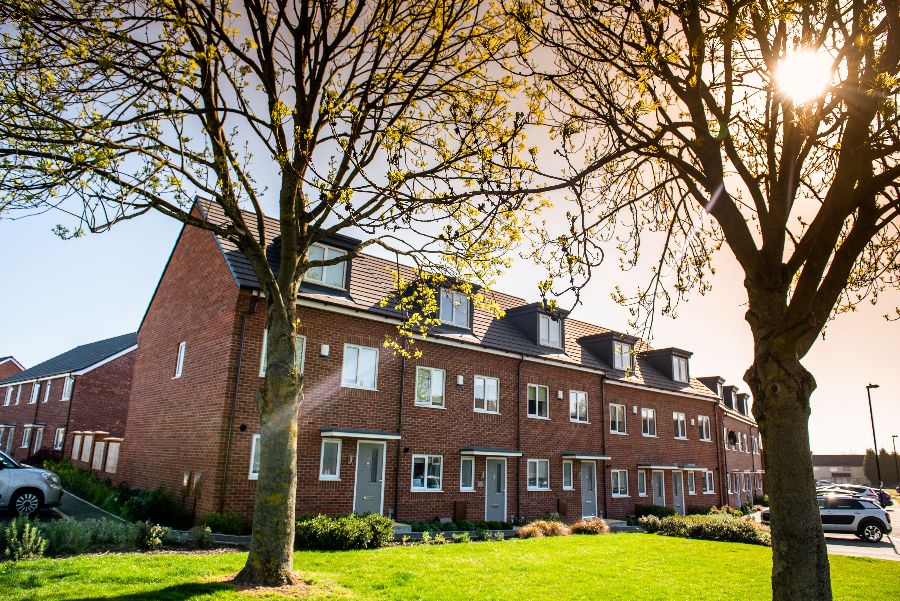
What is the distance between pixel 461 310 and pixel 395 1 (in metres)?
14.3

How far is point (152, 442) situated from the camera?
62.8 feet

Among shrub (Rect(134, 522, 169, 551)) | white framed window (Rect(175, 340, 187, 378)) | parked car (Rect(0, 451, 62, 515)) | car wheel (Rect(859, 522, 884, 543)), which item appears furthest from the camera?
car wheel (Rect(859, 522, 884, 543))

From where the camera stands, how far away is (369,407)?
734 inches

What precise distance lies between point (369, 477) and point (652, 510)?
53.8 feet

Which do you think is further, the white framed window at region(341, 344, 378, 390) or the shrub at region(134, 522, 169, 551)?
the white framed window at region(341, 344, 378, 390)

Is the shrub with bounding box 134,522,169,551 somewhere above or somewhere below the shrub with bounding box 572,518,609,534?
above

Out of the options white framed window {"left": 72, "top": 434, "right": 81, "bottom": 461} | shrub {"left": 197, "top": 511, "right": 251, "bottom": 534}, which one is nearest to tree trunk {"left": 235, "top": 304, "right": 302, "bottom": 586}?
shrub {"left": 197, "top": 511, "right": 251, "bottom": 534}

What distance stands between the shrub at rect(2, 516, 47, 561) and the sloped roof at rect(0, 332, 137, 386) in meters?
21.8

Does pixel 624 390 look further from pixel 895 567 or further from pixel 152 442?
pixel 152 442

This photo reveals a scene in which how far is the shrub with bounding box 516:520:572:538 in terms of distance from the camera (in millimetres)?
18516

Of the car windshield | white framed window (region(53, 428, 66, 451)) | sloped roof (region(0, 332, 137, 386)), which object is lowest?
the car windshield

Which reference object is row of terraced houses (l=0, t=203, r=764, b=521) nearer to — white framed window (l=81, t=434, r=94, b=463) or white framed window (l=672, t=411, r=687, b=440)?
white framed window (l=81, t=434, r=94, b=463)

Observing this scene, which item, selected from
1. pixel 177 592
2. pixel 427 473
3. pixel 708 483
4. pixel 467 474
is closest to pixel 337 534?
pixel 177 592

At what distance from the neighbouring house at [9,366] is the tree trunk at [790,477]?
2281 inches
